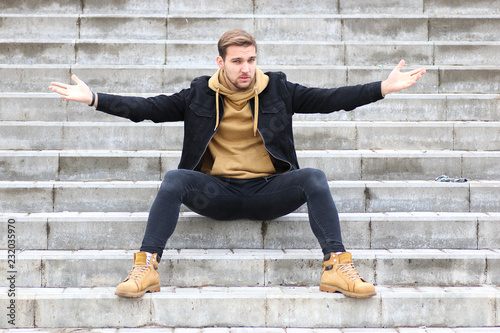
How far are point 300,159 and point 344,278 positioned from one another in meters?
1.56

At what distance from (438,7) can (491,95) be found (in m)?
1.77

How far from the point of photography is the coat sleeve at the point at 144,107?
388 cm

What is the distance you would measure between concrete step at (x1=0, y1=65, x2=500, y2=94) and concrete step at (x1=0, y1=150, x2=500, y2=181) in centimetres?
118

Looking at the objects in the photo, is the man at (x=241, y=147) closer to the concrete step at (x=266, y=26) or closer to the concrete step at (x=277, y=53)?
the concrete step at (x=277, y=53)

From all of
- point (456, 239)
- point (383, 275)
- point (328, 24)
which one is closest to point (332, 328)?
point (383, 275)

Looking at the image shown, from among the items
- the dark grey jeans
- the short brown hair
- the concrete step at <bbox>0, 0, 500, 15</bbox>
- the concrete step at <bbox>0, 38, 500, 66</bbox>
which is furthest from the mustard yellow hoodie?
the concrete step at <bbox>0, 0, 500, 15</bbox>

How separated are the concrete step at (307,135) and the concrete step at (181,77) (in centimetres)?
75

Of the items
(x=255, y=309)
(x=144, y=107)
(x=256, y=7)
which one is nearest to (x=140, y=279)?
(x=255, y=309)

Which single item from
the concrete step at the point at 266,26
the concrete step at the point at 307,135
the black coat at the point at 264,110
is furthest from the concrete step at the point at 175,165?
the concrete step at the point at 266,26

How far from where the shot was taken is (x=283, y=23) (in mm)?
6898

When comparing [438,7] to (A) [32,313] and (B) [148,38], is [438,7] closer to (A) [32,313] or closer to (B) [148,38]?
(B) [148,38]

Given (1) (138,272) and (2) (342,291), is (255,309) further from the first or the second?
(1) (138,272)

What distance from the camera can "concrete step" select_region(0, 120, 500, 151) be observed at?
17.3 ft

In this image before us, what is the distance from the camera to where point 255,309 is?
3680mm
